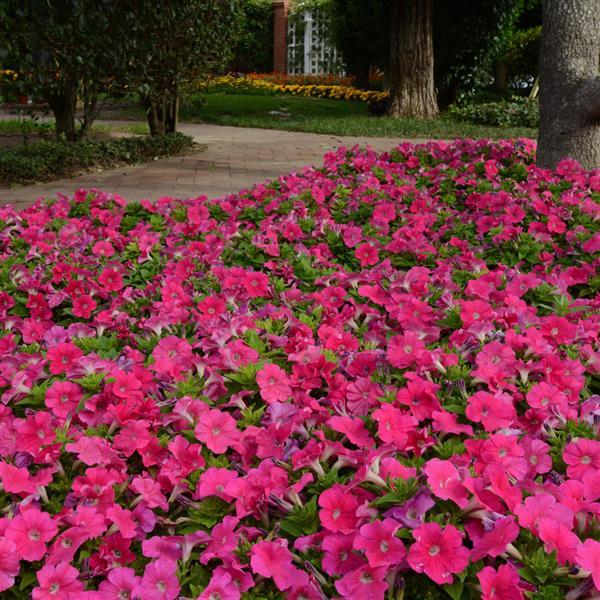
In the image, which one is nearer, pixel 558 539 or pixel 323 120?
pixel 558 539

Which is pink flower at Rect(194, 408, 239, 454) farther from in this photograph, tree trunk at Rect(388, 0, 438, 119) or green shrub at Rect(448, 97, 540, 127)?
green shrub at Rect(448, 97, 540, 127)

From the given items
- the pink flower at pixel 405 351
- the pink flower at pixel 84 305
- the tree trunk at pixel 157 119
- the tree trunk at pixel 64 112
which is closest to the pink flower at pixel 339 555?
the pink flower at pixel 405 351

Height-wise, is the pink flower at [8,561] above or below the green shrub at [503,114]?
below

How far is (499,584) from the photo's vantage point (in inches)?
51.7

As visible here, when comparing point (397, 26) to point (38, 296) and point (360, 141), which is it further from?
point (38, 296)

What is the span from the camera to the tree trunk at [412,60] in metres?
14.9

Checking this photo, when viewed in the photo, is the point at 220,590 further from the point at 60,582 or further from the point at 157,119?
the point at 157,119

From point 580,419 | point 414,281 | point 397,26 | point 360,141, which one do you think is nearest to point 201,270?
point 414,281

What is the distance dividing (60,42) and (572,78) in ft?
16.0

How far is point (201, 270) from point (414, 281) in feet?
3.32

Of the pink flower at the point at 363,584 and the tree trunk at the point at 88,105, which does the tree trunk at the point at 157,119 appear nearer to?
the tree trunk at the point at 88,105

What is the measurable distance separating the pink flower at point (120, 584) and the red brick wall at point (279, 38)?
3161cm

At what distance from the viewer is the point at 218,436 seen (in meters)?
1.76

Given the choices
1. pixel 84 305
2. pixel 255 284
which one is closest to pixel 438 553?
pixel 255 284
